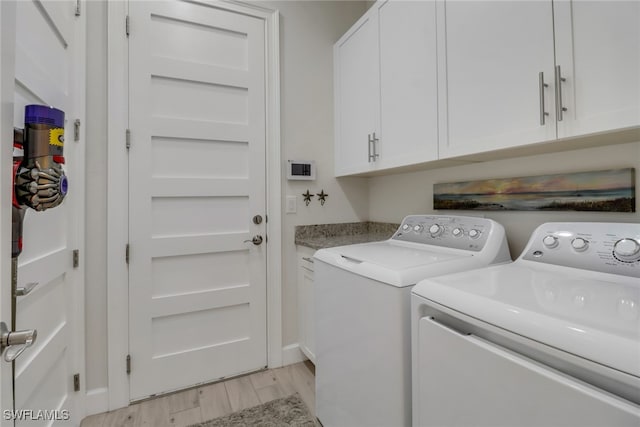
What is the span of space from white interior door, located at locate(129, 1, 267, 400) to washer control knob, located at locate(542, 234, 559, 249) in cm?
156

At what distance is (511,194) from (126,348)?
88.1 inches

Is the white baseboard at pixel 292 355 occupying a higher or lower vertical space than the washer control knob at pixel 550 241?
lower

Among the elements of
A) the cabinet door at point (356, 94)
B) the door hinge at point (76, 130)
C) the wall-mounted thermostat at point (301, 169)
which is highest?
the cabinet door at point (356, 94)

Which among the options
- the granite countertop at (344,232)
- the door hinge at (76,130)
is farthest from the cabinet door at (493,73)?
the door hinge at (76,130)

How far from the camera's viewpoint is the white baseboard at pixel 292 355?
6.99ft

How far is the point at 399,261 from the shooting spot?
121 cm

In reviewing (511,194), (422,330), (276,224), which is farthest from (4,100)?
(511,194)

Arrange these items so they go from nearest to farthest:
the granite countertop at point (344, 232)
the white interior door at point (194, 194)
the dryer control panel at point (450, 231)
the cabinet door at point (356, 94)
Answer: the dryer control panel at point (450, 231)
the white interior door at point (194, 194)
the cabinet door at point (356, 94)
the granite countertop at point (344, 232)

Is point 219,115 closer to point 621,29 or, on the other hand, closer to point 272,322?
point 272,322

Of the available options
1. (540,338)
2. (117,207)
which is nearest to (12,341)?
(540,338)

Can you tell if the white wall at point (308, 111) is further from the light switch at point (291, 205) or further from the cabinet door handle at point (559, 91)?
the cabinet door handle at point (559, 91)

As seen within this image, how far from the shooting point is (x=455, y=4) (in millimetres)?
1344

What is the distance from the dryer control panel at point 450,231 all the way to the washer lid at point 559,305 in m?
0.28

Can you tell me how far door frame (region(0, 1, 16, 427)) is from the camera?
568mm
